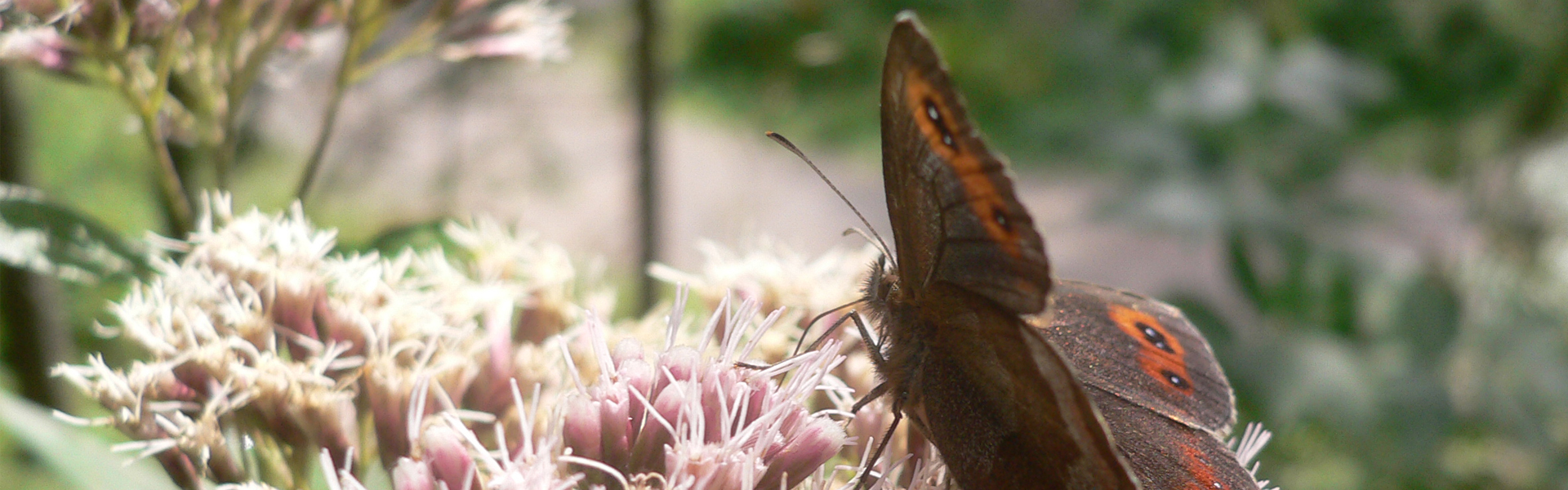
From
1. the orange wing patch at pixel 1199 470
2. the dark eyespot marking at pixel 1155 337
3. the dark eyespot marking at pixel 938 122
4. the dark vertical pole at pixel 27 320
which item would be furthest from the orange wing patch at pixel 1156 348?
the dark vertical pole at pixel 27 320

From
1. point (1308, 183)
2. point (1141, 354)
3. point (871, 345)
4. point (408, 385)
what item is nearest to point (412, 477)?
point (408, 385)

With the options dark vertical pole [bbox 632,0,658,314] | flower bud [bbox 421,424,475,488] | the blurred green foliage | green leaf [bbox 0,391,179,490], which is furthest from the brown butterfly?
the blurred green foliage

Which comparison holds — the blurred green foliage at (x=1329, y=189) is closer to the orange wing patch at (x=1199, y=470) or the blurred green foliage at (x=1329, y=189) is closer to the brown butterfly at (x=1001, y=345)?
the brown butterfly at (x=1001, y=345)

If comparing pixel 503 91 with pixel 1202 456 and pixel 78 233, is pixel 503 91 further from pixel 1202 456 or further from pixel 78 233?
pixel 1202 456

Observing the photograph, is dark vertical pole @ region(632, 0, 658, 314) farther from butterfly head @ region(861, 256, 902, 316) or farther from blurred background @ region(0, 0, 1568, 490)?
butterfly head @ region(861, 256, 902, 316)

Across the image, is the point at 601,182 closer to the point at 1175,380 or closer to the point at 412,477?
the point at 1175,380

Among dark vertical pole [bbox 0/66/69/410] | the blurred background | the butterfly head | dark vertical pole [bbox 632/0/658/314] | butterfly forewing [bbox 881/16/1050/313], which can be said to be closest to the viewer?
butterfly forewing [bbox 881/16/1050/313]

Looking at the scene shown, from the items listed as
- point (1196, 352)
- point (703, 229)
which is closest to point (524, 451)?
point (1196, 352)

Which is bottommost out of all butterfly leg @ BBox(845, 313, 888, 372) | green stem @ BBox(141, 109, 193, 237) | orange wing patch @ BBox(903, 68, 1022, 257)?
green stem @ BBox(141, 109, 193, 237)
